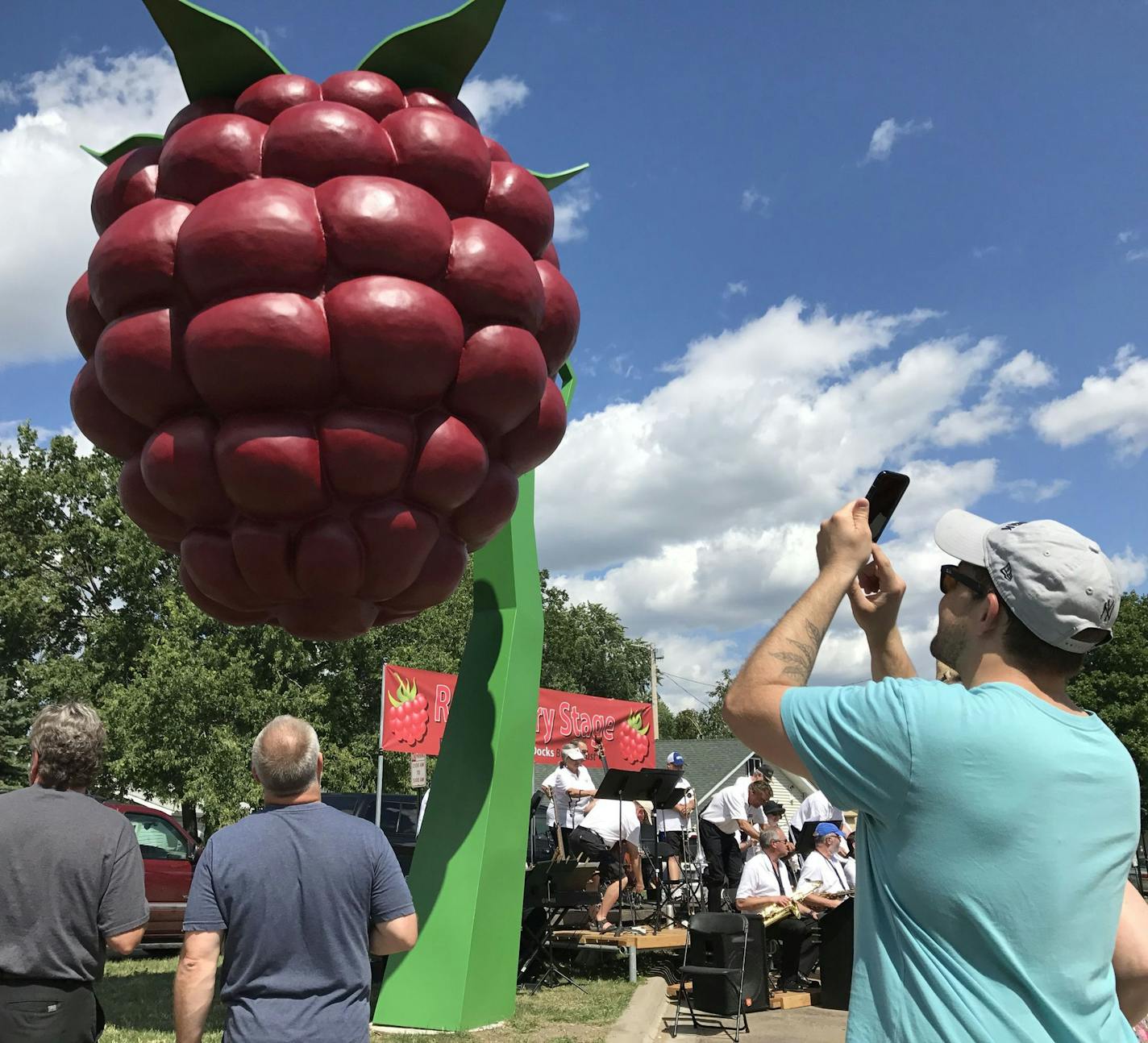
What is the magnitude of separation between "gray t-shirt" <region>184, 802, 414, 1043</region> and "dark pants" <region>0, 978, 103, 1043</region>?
1.87ft

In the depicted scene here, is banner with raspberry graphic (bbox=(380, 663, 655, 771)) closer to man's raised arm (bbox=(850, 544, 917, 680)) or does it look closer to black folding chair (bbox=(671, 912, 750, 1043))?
black folding chair (bbox=(671, 912, 750, 1043))

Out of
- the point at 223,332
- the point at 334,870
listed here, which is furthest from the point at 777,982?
the point at 223,332

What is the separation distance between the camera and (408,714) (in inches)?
595

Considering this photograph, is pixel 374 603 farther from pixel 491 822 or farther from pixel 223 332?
pixel 491 822

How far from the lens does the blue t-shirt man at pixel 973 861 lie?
58.6 inches

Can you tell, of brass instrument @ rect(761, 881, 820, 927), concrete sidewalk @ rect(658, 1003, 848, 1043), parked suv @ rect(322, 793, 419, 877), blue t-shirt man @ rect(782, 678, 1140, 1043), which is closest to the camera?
blue t-shirt man @ rect(782, 678, 1140, 1043)

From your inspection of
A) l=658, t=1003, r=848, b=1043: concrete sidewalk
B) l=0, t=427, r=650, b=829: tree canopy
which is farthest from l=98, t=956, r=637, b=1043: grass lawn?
l=0, t=427, r=650, b=829: tree canopy

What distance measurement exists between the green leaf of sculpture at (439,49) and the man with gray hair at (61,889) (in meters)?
2.95

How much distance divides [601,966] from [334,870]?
308 inches

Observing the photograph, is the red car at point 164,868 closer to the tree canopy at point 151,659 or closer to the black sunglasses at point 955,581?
the black sunglasses at point 955,581

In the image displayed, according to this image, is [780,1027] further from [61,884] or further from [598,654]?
[598,654]

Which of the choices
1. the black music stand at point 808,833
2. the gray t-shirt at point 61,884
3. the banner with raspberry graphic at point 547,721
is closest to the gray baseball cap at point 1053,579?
the gray t-shirt at point 61,884

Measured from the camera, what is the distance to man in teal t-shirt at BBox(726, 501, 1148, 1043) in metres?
1.50

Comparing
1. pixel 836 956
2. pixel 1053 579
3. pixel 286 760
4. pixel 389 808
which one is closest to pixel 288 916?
pixel 286 760
